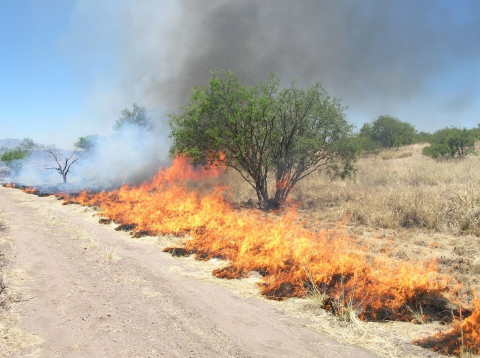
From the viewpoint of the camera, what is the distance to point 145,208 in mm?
13414

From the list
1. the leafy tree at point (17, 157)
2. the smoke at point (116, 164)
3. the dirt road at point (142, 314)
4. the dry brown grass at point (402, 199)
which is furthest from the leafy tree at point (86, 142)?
the dirt road at point (142, 314)

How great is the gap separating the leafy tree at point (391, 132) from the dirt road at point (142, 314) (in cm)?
3085

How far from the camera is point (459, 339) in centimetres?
382

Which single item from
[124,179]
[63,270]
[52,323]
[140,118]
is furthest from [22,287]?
[140,118]

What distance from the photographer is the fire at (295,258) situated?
5.08 metres

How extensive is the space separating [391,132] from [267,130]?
81.2 ft

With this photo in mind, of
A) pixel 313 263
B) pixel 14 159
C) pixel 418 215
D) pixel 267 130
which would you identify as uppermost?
pixel 14 159

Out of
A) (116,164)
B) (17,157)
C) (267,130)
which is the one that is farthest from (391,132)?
(17,157)

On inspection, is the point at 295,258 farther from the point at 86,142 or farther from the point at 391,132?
Answer: the point at 86,142

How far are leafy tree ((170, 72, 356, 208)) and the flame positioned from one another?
351 inches

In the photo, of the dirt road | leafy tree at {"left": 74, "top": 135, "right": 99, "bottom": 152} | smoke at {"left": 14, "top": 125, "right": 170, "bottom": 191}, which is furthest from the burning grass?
leafy tree at {"left": 74, "top": 135, "right": 99, "bottom": 152}

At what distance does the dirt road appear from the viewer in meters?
3.94

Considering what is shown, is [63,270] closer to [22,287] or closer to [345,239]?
[22,287]

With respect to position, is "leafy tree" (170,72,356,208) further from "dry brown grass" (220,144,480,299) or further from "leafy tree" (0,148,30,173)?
"leafy tree" (0,148,30,173)
